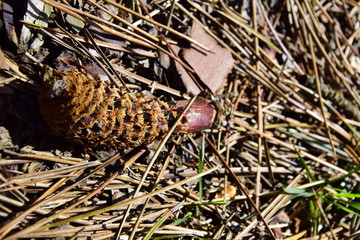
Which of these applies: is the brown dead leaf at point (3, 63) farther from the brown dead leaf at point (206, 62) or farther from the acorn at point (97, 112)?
the brown dead leaf at point (206, 62)

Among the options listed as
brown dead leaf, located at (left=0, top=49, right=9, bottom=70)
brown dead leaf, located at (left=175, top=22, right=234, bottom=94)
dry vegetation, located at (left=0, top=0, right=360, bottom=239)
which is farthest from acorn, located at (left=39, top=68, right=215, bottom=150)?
brown dead leaf, located at (left=175, top=22, right=234, bottom=94)

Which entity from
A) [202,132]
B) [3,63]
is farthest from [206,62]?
[3,63]

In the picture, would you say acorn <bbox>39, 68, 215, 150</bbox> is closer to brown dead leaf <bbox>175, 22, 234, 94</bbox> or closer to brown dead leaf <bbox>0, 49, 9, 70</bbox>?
brown dead leaf <bbox>0, 49, 9, 70</bbox>


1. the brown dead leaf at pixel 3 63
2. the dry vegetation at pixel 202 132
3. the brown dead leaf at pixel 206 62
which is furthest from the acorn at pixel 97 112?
the brown dead leaf at pixel 206 62

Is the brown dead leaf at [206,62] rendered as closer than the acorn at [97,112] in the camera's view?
No

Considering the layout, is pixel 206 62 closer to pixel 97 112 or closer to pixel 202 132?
pixel 202 132

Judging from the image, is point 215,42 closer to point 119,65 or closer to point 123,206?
point 119,65

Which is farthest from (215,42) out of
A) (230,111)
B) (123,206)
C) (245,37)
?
(123,206)
